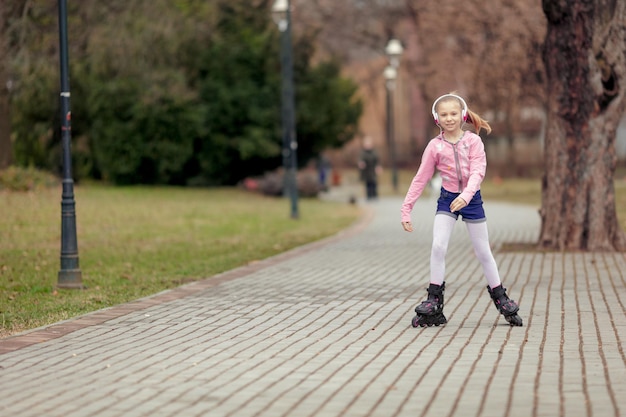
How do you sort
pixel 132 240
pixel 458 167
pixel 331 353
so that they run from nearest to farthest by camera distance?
pixel 331 353 → pixel 458 167 → pixel 132 240

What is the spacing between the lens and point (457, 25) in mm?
42125

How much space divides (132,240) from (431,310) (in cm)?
1063

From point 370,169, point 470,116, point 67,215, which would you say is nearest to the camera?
point 470,116

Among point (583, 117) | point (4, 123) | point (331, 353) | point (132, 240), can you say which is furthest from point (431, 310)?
point (4, 123)

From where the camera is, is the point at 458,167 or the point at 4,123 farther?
the point at 4,123

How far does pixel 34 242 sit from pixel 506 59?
2310 cm

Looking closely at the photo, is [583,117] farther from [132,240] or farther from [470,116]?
[470,116]

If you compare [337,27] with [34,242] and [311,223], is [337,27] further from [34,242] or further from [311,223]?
[34,242]

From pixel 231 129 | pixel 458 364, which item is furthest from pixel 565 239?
pixel 231 129

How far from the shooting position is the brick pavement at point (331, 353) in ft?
21.3

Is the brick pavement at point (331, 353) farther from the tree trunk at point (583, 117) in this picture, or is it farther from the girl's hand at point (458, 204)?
the tree trunk at point (583, 117)

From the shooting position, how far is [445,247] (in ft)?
30.5

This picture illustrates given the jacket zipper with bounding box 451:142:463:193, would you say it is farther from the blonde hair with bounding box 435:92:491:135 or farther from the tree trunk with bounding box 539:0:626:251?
the tree trunk with bounding box 539:0:626:251

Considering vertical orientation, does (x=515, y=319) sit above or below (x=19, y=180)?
below
